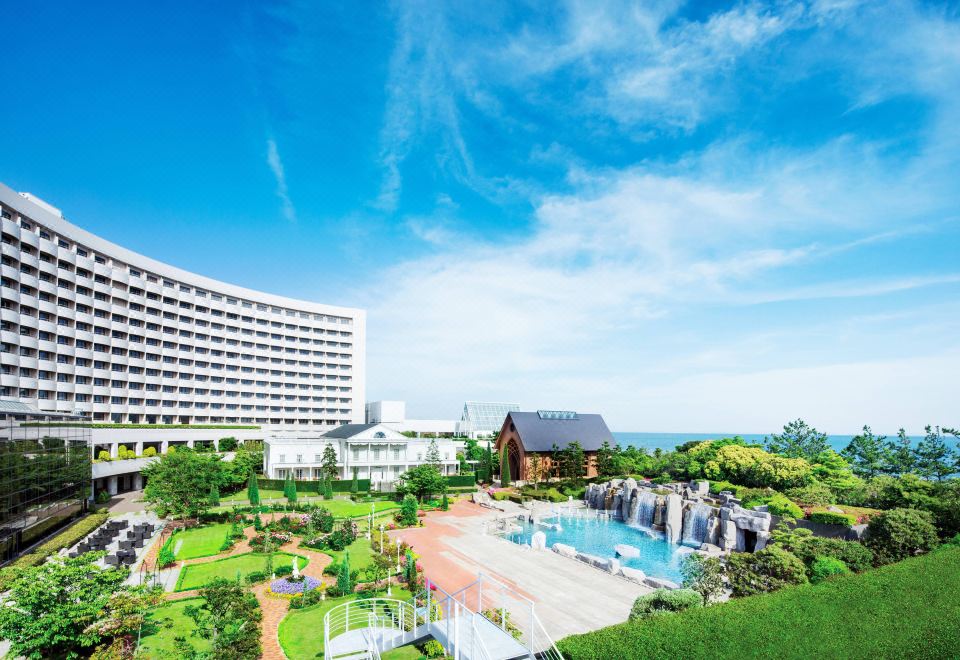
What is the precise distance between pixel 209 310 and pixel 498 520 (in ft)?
233

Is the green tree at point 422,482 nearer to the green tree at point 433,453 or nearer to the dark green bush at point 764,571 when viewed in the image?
the green tree at point 433,453

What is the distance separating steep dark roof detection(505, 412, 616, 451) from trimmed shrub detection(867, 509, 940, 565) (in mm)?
43129

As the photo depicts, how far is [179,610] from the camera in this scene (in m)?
24.2

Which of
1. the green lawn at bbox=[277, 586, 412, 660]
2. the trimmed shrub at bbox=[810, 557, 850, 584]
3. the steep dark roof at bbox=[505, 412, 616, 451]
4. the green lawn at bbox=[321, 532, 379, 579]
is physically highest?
the steep dark roof at bbox=[505, 412, 616, 451]

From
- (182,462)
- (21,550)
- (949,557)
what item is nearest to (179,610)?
(21,550)

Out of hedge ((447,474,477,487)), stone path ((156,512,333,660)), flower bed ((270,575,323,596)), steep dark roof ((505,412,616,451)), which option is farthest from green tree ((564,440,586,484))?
flower bed ((270,575,323,596))

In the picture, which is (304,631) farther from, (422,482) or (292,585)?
(422,482)

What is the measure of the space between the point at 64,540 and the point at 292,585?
66.8ft

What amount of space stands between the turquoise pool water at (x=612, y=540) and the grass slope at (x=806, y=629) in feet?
50.6

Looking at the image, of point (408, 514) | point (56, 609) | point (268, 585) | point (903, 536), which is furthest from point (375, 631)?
point (903, 536)

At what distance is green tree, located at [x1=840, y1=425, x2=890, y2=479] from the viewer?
59844 mm

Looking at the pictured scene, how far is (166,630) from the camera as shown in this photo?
2175cm

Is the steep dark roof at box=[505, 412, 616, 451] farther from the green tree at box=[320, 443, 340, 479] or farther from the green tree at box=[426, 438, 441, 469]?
the green tree at box=[320, 443, 340, 479]

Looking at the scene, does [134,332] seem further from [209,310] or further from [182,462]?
[182,462]
